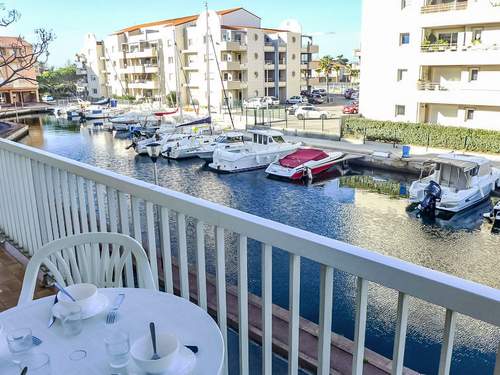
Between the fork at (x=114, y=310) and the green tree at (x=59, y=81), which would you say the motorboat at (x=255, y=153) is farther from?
the green tree at (x=59, y=81)

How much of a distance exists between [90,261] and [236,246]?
0.65m

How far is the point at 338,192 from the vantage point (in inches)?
615

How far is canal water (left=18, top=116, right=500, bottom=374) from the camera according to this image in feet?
22.3

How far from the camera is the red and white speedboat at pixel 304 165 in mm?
17109

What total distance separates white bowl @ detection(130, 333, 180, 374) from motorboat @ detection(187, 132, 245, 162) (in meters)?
18.7

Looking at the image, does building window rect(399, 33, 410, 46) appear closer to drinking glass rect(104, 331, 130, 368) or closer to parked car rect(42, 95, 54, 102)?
drinking glass rect(104, 331, 130, 368)

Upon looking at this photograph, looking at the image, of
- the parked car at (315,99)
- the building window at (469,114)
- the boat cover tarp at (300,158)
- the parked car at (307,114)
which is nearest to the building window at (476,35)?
the building window at (469,114)

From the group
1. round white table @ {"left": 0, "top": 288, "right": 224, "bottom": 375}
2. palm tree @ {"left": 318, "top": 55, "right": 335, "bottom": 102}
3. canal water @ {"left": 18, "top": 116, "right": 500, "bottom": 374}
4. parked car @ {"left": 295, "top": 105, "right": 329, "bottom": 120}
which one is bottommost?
canal water @ {"left": 18, "top": 116, "right": 500, "bottom": 374}

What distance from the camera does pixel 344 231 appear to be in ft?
39.2

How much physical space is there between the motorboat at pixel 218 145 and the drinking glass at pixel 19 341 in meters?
18.7

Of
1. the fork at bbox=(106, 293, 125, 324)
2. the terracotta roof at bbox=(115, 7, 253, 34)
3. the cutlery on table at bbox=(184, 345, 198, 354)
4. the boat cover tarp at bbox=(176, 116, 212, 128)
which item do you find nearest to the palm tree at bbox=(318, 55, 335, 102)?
the terracotta roof at bbox=(115, 7, 253, 34)

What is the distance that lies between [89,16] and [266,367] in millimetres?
32125

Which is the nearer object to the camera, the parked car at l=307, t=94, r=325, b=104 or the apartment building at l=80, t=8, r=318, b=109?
the apartment building at l=80, t=8, r=318, b=109

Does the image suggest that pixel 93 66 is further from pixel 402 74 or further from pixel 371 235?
pixel 371 235
